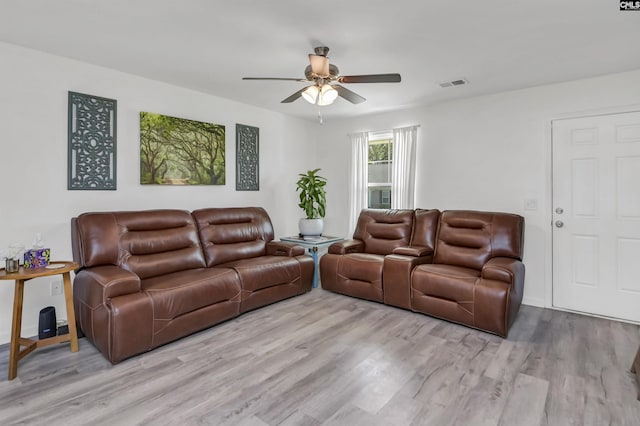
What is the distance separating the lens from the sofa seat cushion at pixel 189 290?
8.57 feet

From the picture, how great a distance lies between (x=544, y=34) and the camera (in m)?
2.49

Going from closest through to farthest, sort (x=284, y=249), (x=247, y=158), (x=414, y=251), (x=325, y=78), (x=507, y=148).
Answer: (x=325, y=78), (x=414, y=251), (x=507, y=148), (x=284, y=249), (x=247, y=158)

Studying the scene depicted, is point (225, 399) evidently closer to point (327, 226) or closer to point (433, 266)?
point (433, 266)

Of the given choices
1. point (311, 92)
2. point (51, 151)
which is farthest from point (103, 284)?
point (311, 92)

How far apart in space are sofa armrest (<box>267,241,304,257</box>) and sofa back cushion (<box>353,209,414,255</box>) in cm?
95

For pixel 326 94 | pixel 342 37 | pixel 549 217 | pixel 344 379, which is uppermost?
pixel 342 37

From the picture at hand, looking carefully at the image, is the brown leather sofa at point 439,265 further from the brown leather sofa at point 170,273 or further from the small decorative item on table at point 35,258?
the small decorative item on table at point 35,258

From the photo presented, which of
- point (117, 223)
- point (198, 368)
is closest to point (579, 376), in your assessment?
point (198, 368)

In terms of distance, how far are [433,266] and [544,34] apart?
2.18m

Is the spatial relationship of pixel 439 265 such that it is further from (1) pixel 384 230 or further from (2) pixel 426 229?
(1) pixel 384 230

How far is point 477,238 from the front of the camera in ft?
11.7

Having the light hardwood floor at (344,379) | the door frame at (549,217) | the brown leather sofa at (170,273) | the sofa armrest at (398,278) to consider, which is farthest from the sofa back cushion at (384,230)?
the door frame at (549,217)

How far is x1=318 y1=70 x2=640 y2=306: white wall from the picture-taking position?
344cm

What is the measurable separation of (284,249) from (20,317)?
2374mm
